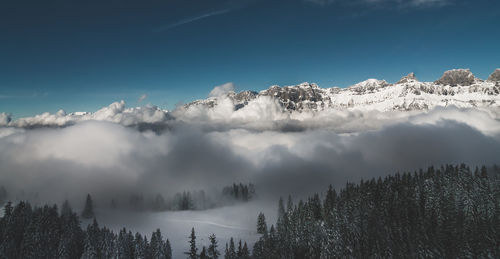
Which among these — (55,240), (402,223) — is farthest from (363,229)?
(55,240)

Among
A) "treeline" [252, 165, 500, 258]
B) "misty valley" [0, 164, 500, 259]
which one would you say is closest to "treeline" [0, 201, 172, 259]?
"misty valley" [0, 164, 500, 259]

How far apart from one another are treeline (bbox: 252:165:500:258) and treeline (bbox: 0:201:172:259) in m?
57.3

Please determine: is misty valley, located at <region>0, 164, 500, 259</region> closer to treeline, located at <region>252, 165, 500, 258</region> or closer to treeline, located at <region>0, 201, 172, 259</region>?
treeline, located at <region>0, 201, 172, 259</region>

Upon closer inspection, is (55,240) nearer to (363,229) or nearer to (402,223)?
(363,229)

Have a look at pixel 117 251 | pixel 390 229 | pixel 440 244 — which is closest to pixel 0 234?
pixel 117 251

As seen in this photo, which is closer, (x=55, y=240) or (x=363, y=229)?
(x=363, y=229)

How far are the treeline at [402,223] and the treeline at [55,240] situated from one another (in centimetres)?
5726

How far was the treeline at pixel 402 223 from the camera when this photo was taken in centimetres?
9219

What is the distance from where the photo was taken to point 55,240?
126 meters

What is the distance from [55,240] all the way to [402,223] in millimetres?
145745

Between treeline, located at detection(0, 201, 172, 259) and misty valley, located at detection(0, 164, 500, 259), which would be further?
treeline, located at detection(0, 201, 172, 259)

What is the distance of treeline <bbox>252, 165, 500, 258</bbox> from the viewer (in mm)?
92188

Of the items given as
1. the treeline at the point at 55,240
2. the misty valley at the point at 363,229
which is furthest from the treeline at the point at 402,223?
the treeline at the point at 55,240

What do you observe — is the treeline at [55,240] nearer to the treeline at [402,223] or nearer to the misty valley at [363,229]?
the misty valley at [363,229]
